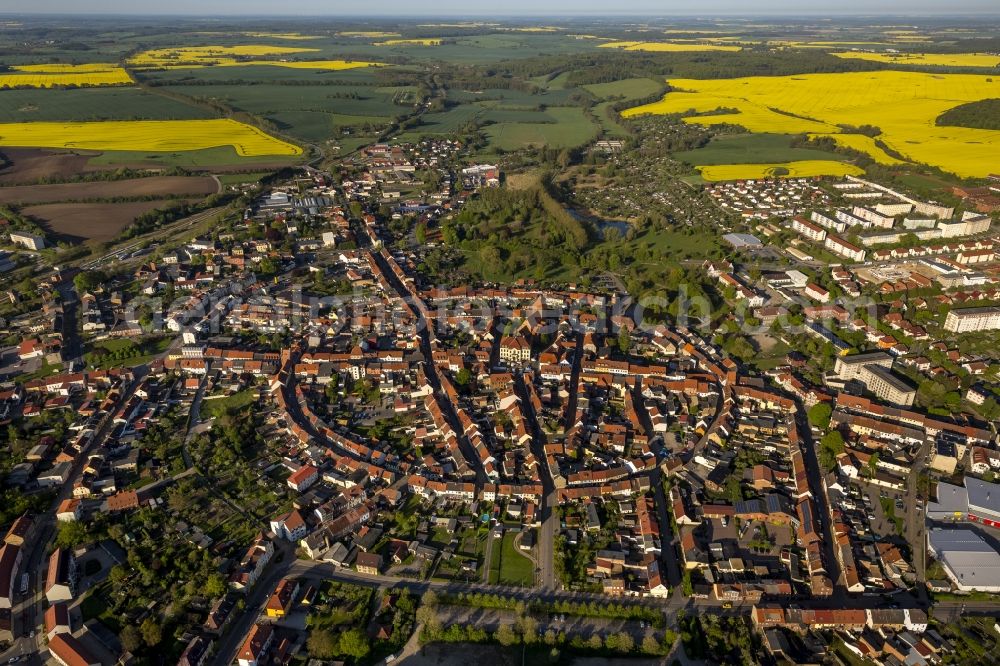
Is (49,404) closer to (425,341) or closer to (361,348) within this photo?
(361,348)

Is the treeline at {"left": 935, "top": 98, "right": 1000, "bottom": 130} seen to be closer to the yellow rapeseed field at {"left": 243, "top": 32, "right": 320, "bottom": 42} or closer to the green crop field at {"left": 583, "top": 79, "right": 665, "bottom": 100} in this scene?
the green crop field at {"left": 583, "top": 79, "right": 665, "bottom": 100}

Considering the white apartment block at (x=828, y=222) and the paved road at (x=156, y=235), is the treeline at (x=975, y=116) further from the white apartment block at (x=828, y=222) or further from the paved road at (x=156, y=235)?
the paved road at (x=156, y=235)

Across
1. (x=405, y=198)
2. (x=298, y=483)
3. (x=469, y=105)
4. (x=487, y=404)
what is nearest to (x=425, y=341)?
(x=487, y=404)

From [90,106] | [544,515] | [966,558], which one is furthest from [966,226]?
[90,106]

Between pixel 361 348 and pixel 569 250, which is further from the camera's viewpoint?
pixel 569 250

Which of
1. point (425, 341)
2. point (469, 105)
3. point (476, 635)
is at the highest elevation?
point (469, 105)

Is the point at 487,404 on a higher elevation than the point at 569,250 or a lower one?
lower

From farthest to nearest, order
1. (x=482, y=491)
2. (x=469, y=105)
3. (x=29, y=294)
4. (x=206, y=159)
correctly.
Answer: (x=469, y=105) < (x=206, y=159) < (x=29, y=294) < (x=482, y=491)
